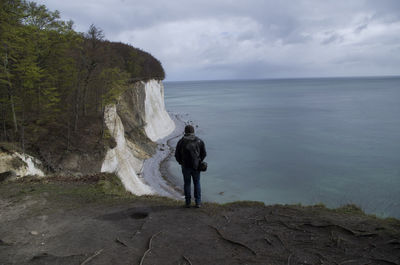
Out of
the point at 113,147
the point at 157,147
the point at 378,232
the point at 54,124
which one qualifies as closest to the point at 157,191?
the point at 113,147

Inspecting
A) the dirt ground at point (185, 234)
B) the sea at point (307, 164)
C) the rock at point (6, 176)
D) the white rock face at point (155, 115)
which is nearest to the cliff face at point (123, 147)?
the white rock face at point (155, 115)

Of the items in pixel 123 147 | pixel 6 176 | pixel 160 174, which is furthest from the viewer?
pixel 160 174

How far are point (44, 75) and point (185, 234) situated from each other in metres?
17.4

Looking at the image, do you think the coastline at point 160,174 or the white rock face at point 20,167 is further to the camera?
the coastline at point 160,174

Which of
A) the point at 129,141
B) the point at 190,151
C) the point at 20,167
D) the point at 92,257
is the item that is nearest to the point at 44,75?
the point at 20,167

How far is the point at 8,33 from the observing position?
51.4 ft

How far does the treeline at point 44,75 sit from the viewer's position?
1695 cm

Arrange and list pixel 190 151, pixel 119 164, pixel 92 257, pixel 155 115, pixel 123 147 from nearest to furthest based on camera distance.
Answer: pixel 92 257 → pixel 190 151 → pixel 119 164 → pixel 123 147 → pixel 155 115

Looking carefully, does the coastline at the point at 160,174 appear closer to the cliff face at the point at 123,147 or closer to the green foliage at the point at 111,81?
the cliff face at the point at 123,147

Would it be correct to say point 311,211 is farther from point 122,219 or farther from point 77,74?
point 77,74

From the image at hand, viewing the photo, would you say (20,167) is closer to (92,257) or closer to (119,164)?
(119,164)

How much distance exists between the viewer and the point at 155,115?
50094 mm

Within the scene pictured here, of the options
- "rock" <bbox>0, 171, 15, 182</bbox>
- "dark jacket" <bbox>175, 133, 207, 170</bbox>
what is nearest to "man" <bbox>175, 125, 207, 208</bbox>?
"dark jacket" <bbox>175, 133, 207, 170</bbox>

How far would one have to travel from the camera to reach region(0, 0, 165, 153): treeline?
17.0 metres
